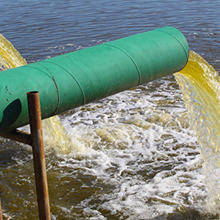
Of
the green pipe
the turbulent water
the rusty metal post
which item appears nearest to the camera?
the rusty metal post

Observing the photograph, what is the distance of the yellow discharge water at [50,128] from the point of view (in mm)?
7074

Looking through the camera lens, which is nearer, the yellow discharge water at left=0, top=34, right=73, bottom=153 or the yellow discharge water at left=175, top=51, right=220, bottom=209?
the yellow discharge water at left=175, top=51, right=220, bottom=209

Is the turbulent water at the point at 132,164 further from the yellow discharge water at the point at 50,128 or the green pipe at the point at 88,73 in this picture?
the green pipe at the point at 88,73

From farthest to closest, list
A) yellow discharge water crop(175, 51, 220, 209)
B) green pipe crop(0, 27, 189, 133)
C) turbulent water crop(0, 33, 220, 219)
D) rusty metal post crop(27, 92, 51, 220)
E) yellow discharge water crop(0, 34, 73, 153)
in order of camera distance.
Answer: yellow discharge water crop(0, 34, 73, 153), yellow discharge water crop(175, 51, 220, 209), turbulent water crop(0, 33, 220, 219), green pipe crop(0, 27, 189, 133), rusty metal post crop(27, 92, 51, 220)

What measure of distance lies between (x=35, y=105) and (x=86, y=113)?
5469mm

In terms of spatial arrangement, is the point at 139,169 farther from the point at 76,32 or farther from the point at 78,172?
the point at 76,32

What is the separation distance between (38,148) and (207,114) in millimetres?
3157

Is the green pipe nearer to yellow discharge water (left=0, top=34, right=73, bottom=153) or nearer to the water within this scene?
the water

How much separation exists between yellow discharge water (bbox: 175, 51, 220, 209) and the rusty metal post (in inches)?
108

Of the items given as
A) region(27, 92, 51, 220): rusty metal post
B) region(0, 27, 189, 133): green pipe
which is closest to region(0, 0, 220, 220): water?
region(0, 27, 189, 133): green pipe

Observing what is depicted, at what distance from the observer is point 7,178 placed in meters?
6.45

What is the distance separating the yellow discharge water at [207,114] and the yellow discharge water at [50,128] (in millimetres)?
2348

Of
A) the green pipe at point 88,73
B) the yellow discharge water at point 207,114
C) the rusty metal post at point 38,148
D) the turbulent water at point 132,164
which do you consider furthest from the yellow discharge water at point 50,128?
the rusty metal post at point 38,148

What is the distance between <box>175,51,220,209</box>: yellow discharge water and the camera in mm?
5781
